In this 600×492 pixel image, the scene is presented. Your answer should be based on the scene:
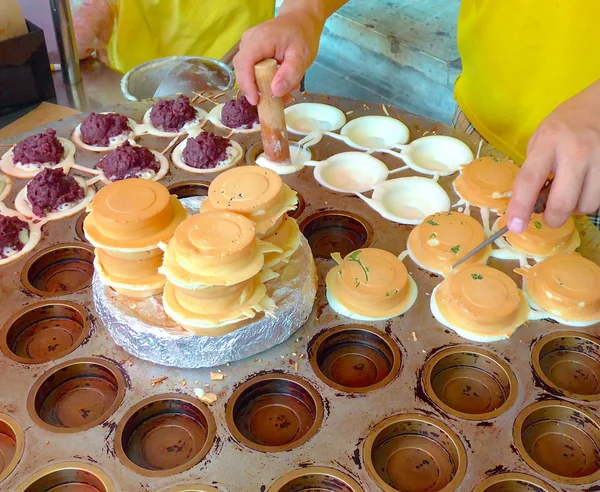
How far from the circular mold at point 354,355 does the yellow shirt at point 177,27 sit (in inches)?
112

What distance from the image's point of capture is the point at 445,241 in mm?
2365

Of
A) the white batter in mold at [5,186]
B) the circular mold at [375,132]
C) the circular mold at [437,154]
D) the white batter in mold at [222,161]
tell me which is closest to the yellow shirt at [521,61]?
the circular mold at [437,154]

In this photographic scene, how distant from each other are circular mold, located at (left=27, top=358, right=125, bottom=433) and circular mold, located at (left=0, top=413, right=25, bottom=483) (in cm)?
8

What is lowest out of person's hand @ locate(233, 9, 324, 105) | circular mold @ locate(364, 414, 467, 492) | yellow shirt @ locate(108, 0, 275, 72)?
yellow shirt @ locate(108, 0, 275, 72)

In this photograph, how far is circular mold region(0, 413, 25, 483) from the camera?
1.80 meters

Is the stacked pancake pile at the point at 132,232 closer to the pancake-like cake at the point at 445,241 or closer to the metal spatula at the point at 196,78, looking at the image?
the pancake-like cake at the point at 445,241

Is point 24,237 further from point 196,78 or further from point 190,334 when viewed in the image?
point 196,78

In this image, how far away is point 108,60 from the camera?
14.0 ft

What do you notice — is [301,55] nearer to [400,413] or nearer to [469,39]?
[469,39]

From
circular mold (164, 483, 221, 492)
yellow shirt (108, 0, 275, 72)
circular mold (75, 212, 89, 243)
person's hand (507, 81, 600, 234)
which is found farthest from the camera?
yellow shirt (108, 0, 275, 72)

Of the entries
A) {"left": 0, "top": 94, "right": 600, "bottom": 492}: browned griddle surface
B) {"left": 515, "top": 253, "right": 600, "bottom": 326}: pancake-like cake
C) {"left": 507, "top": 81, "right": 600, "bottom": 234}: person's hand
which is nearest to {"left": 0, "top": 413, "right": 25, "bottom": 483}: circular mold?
{"left": 0, "top": 94, "right": 600, "bottom": 492}: browned griddle surface

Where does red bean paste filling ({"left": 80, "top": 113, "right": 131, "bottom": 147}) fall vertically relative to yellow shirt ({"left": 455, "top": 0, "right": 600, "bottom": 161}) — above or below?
below

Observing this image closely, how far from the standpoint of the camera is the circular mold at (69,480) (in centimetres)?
173

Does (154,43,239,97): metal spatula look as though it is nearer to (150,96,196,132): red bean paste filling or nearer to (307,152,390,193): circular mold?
(150,96,196,132): red bean paste filling
